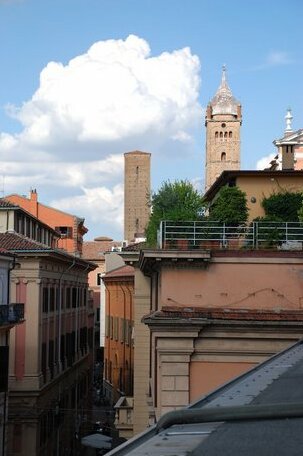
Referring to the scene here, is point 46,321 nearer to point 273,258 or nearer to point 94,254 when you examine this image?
point 273,258

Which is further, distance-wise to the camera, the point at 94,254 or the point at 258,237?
the point at 94,254

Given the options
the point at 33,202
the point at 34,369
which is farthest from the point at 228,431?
the point at 33,202

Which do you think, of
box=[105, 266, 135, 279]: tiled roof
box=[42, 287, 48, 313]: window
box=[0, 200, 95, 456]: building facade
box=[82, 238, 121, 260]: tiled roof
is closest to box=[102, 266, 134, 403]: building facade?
box=[105, 266, 135, 279]: tiled roof

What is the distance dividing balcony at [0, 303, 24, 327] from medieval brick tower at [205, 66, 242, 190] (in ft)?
392

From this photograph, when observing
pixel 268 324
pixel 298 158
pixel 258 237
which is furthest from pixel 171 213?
pixel 298 158

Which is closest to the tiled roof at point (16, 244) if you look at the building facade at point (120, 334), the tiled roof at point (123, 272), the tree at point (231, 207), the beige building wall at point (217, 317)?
the building facade at point (120, 334)

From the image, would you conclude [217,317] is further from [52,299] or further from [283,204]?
[52,299]

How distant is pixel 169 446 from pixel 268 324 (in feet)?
50.5

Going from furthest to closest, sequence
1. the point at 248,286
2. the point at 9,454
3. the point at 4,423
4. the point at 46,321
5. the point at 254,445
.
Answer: the point at 46,321 < the point at 9,454 < the point at 4,423 < the point at 248,286 < the point at 254,445

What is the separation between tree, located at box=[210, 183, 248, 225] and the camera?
28.8m

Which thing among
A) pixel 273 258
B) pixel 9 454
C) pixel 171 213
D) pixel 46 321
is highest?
pixel 171 213

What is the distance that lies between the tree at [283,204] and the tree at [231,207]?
0.86 metres

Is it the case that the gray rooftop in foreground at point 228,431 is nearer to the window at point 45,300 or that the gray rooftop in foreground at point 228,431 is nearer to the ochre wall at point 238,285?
the ochre wall at point 238,285

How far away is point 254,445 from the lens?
435 centimetres
